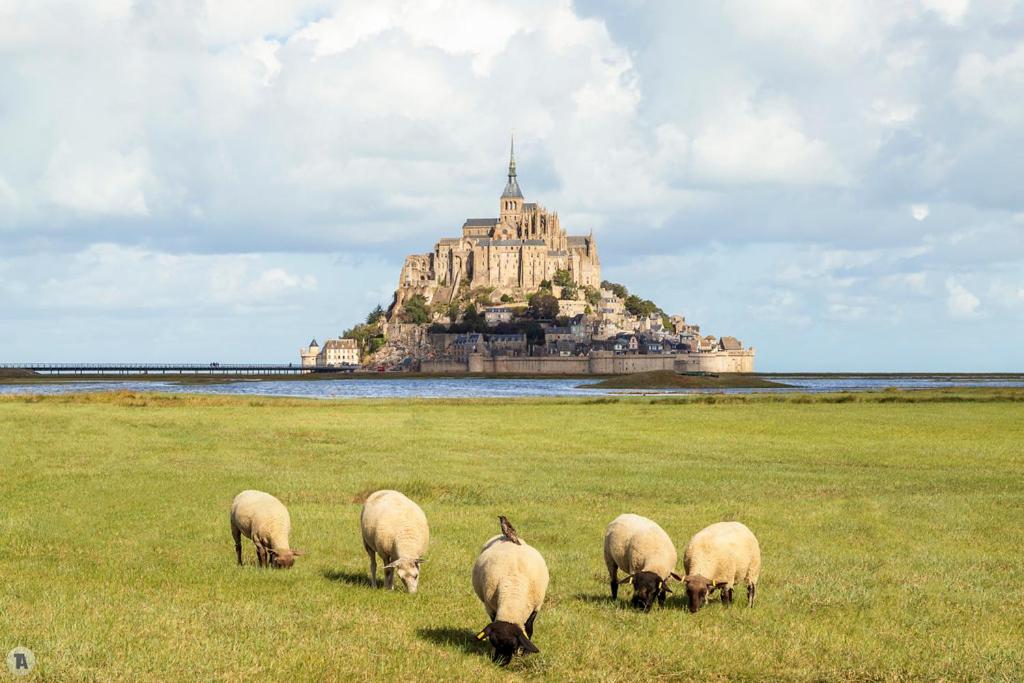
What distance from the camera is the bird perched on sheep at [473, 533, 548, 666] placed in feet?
35.6

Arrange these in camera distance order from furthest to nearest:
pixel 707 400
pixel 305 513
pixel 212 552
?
pixel 707 400, pixel 305 513, pixel 212 552

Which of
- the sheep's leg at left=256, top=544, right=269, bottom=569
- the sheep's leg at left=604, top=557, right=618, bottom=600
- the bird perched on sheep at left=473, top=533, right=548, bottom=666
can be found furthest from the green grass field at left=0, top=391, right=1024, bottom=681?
the sheep's leg at left=256, top=544, right=269, bottom=569

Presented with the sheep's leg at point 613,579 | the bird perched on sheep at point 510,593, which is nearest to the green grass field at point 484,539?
the sheep's leg at point 613,579

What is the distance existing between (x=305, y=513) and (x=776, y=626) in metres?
11.8

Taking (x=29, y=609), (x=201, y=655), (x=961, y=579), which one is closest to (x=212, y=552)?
(x=29, y=609)

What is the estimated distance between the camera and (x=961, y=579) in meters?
16.0

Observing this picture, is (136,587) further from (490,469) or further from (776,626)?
(490,469)

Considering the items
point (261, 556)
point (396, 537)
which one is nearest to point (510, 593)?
point (396, 537)

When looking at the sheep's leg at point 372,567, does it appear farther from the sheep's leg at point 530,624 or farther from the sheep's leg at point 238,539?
the sheep's leg at point 530,624

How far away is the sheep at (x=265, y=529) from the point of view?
16.1 m

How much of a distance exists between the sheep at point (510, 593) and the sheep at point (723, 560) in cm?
276

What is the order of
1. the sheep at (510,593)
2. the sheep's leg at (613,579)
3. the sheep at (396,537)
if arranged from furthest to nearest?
the sheep at (396,537) → the sheep's leg at (613,579) → the sheep at (510,593)

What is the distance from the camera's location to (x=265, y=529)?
16.2 m

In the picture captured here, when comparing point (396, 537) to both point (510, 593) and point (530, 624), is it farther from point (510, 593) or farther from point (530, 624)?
point (510, 593)
